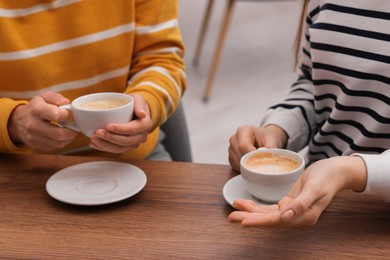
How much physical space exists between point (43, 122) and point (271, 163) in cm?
36

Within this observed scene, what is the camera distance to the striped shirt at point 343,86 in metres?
1.07

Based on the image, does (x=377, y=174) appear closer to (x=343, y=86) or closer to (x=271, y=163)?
(x=271, y=163)

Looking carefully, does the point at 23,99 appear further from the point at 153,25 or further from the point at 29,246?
the point at 29,246

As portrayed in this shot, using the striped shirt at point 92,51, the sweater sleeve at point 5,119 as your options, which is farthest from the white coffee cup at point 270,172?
the sweater sleeve at point 5,119

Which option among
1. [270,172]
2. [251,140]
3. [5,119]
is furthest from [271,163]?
[5,119]

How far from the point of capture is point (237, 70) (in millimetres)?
3562

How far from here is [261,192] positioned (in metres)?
0.92

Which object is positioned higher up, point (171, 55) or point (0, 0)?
point (0, 0)

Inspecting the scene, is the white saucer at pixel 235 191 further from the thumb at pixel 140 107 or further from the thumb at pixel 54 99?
the thumb at pixel 54 99

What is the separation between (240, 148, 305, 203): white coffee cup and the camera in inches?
35.6

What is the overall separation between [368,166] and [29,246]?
0.46 m

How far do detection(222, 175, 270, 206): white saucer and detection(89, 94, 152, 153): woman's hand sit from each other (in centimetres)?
17

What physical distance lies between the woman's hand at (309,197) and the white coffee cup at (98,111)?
0.26 m

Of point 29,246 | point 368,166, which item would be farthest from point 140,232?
point 368,166
